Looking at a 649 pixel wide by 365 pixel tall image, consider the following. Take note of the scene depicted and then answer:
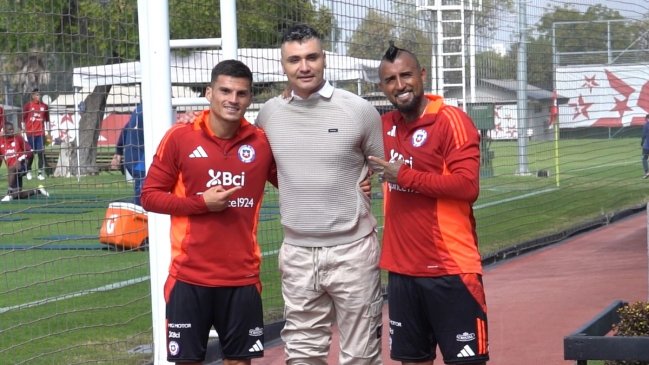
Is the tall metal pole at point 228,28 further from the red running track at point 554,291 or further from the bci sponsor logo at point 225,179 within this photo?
the red running track at point 554,291

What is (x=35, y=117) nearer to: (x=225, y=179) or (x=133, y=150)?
(x=133, y=150)

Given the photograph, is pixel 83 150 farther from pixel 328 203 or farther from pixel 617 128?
pixel 617 128

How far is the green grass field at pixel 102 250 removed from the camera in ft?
27.1

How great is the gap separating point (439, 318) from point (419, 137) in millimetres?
866

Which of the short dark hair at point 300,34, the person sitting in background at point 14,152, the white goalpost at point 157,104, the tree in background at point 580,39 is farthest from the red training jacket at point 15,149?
the tree in background at point 580,39

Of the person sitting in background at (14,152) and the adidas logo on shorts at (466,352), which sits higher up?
the person sitting in background at (14,152)

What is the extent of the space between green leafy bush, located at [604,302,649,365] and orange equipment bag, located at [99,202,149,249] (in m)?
4.21

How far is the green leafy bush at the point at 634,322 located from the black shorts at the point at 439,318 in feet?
2.09

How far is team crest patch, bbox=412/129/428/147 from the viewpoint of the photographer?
5426 mm

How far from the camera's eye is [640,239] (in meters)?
14.9

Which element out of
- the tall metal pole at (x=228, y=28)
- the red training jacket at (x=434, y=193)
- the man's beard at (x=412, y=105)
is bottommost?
the red training jacket at (x=434, y=193)

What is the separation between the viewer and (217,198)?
17.4ft

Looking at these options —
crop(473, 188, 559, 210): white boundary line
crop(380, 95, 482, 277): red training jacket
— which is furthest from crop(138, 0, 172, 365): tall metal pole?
crop(473, 188, 559, 210): white boundary line

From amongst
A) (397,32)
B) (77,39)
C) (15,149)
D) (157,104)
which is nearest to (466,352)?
(157,104)
